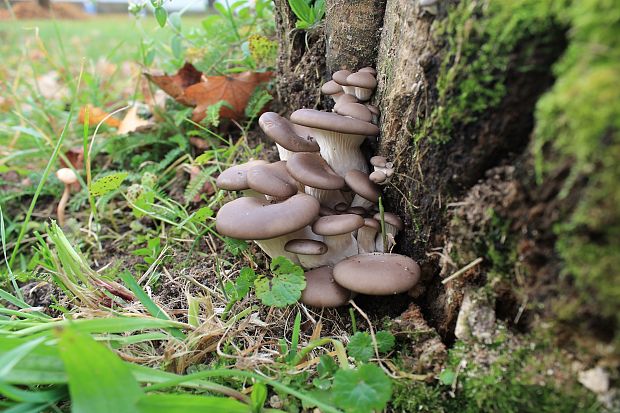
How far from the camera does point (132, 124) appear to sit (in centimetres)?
418

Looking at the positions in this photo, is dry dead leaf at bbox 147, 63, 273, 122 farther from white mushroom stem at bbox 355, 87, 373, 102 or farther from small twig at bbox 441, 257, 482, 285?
small twig at bbox 441, 257, 482, 285

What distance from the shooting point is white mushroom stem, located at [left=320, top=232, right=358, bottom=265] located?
99.3 inches

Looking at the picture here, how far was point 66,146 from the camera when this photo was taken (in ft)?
14.4

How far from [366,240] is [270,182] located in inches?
25.2

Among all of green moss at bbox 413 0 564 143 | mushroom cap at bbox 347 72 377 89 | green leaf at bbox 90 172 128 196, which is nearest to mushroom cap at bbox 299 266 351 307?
green moss at bbox 413 0 564 143

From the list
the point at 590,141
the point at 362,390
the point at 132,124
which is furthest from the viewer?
the point at 132,124

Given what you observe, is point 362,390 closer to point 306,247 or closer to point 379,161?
point 306,247

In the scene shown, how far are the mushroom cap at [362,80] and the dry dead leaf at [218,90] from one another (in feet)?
4.27

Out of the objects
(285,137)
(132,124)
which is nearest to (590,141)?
(285,137)

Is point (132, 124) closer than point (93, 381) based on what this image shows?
No

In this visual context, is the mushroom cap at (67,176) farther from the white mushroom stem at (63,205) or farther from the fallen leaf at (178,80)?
the fallen leaf at (178,80)

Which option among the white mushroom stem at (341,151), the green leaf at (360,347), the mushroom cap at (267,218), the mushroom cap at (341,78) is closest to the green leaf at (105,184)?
the mushroom cap at (267,218)

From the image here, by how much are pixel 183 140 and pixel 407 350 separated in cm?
263

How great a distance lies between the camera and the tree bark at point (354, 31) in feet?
9.23
